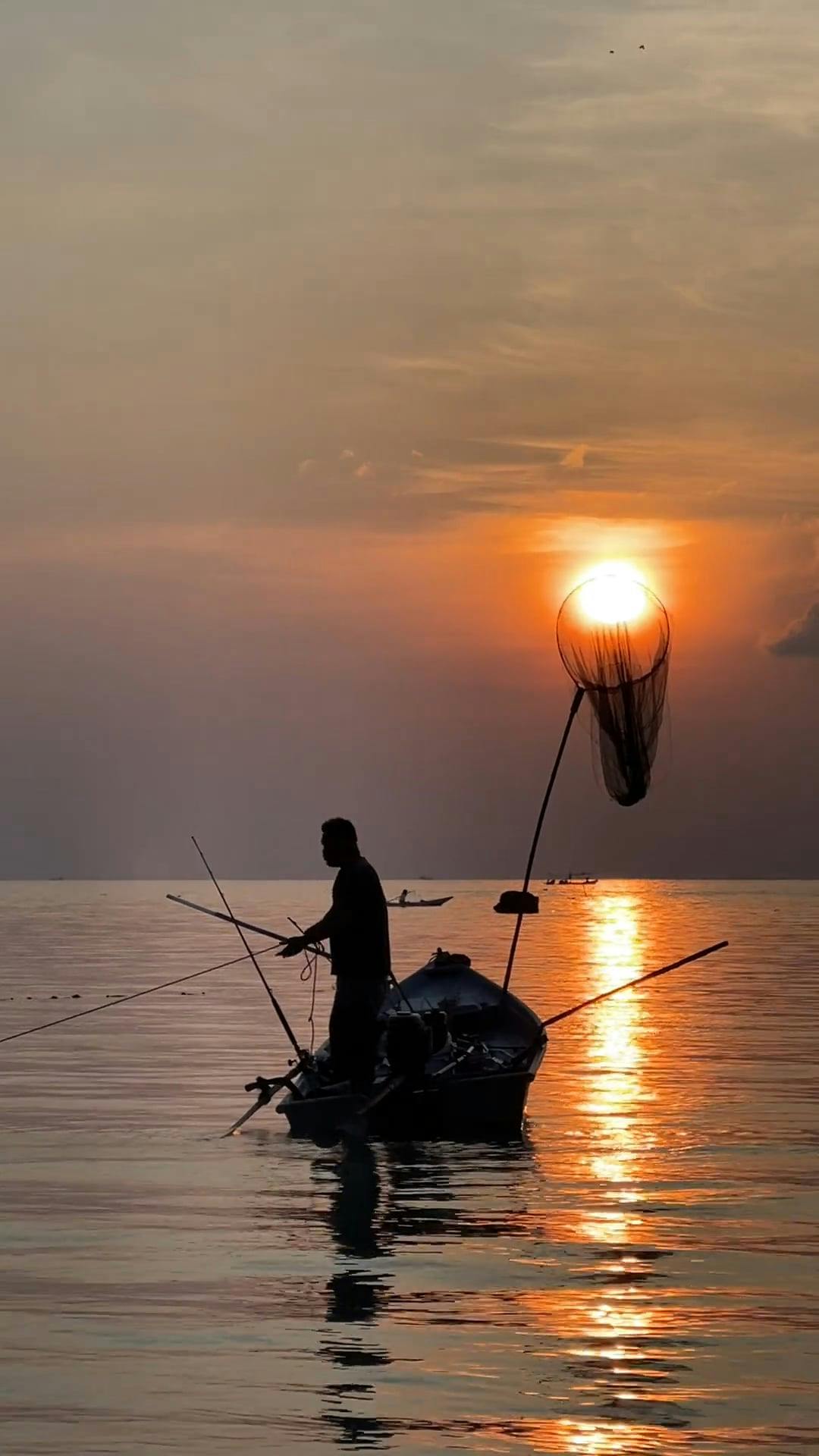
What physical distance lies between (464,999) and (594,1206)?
30.0 feet

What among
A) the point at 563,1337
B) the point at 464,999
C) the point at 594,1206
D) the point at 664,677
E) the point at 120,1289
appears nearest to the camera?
the point at 563,1337

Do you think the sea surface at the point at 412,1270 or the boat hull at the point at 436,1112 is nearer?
the sea surface at the point at 412,1270

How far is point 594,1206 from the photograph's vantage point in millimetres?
17594

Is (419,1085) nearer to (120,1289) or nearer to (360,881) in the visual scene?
(360,881)

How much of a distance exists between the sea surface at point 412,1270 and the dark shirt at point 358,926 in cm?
192

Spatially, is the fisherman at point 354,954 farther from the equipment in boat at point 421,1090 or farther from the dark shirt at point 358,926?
the equipment in boat at point 421,1090

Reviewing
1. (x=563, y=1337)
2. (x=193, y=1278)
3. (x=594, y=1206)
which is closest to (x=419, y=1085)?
(x=594, y=1206)

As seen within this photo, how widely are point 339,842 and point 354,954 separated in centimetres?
107

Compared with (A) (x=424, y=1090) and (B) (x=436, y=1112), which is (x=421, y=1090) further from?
(B) (x=436, y=1112)

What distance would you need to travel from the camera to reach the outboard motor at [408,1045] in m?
20.4

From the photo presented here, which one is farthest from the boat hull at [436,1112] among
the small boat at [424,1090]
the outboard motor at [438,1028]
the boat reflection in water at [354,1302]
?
the outboard motor at [438,1028]

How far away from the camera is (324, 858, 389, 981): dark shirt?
1978 centimetres

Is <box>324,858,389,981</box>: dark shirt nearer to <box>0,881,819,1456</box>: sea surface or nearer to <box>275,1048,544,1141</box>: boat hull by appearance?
<box>275,1048,544,1141</box>: boat hull

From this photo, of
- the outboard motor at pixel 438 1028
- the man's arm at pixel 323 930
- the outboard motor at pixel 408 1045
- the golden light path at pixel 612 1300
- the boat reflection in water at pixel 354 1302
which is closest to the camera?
the golden light path at pixel 612 1300
